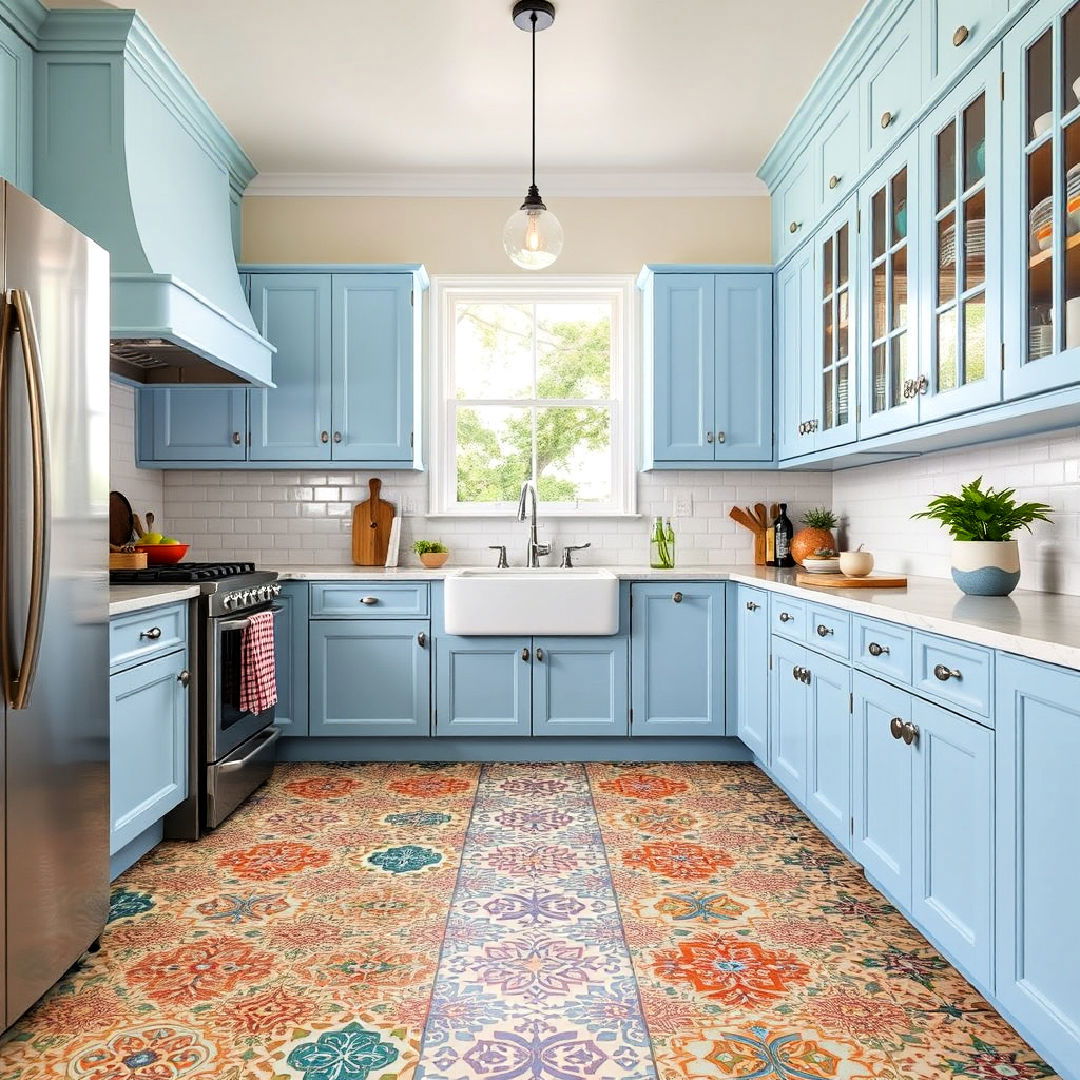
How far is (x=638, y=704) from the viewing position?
153 inches

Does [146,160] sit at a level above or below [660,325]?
above

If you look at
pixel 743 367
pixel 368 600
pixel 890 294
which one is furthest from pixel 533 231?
pixel 368 600

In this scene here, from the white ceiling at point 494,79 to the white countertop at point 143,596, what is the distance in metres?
1.99

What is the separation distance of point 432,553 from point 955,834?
9.14 feet

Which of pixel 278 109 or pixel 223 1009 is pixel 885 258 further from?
pixel 223 1009

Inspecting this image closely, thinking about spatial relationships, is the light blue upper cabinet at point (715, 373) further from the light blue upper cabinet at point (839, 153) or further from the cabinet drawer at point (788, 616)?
the cabinet drawer at point (788, 616)

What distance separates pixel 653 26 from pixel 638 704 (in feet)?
8.80

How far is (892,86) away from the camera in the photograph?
2832mm

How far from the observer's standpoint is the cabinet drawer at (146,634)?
246 centimetres

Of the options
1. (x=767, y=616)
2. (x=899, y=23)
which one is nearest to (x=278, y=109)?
(x=899, y=23)

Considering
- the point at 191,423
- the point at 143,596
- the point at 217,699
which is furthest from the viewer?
the point at 191,423

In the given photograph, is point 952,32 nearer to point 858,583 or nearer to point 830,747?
point 858,583

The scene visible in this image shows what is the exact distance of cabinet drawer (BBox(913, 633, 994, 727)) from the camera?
1.78 metres

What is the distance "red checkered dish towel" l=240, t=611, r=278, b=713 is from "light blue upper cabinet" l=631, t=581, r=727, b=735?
5.09 feet
